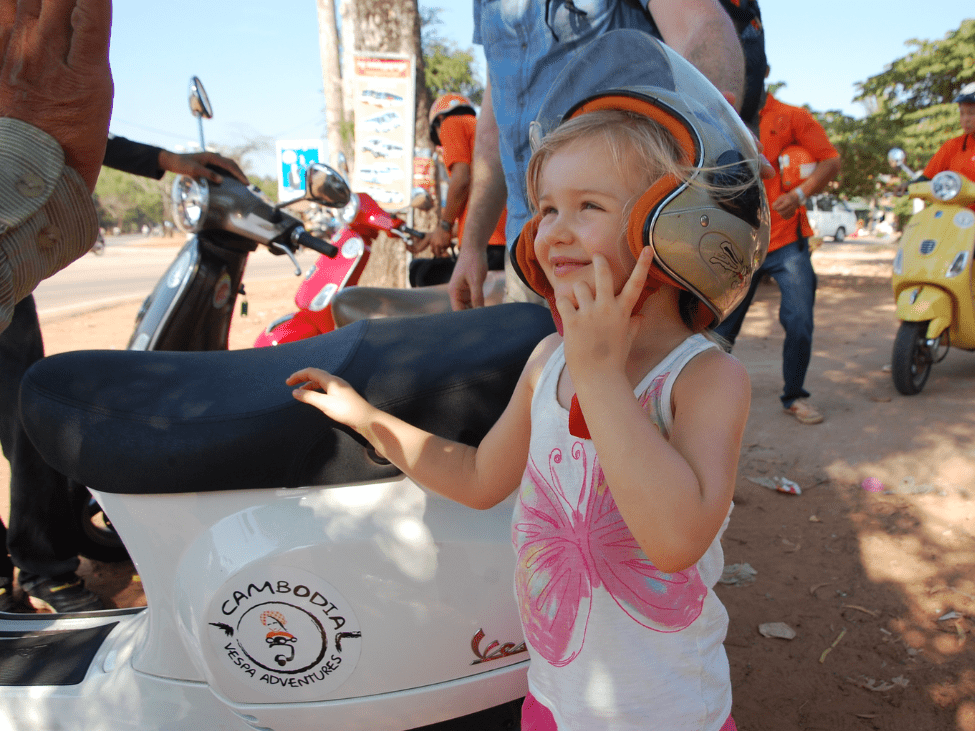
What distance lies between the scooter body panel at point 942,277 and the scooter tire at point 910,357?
54 millimetres

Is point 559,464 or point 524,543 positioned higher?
point 559,464

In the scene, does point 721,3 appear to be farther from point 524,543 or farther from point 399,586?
point 399,586

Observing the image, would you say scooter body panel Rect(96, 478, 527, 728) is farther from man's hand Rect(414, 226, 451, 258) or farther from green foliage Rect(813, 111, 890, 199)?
green foliage Rect(813, 111, 890, 199)

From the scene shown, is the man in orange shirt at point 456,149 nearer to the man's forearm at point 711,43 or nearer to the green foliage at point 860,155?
the man's forearm at point 711,43

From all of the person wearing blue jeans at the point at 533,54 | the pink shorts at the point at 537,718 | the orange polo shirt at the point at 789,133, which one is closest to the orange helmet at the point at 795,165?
the orange polo shirt at the point at 789,133

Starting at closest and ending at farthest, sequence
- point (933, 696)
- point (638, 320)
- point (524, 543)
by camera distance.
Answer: point (638, 320)
point (524, 543)
point (933, 696)

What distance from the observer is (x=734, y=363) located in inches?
36.5

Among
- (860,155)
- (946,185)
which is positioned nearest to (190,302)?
(946,185)

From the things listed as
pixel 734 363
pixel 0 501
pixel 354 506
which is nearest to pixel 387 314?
pixel 354 506

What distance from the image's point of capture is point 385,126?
6922 mm

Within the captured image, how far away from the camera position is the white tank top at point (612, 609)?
3.14ft

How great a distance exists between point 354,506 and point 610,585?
440mm

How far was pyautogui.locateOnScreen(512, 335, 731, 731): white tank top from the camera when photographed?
37.7 inches

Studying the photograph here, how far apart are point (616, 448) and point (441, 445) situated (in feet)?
1.32
